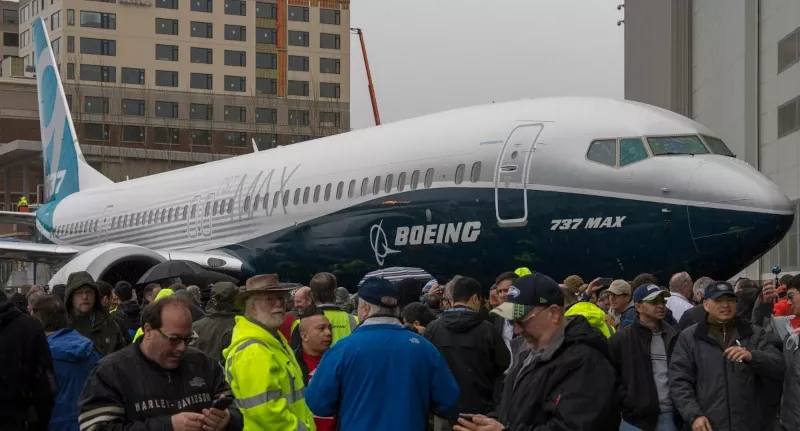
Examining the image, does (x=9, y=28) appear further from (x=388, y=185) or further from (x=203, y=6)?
(x=388, y=185)

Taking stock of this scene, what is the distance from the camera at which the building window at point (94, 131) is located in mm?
80750

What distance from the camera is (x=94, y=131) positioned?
81062 mm

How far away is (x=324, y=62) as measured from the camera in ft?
311

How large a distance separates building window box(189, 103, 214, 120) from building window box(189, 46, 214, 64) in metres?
3.49

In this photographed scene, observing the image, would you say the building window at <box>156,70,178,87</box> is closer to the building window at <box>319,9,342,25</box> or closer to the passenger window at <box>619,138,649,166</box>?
the building window at <box>319,9,342,25</box>

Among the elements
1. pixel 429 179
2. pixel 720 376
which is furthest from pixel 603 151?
pixel 720 376

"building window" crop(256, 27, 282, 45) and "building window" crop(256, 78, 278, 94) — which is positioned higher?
"building window" crop(256, 27, 282, 45)

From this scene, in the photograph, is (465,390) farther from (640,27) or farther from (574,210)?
(640,27)

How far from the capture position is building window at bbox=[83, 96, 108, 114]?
A: 81012 mm

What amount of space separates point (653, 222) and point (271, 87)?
7977 centimetres

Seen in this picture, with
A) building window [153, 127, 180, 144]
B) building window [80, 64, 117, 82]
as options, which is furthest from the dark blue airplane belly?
building window [80, 64, 117, 82]

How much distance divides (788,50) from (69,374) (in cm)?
2470

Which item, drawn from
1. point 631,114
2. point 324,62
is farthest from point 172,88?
point 631,114

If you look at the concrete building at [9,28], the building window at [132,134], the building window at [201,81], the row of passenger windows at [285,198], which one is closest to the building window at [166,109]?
the building window at [201,81]
